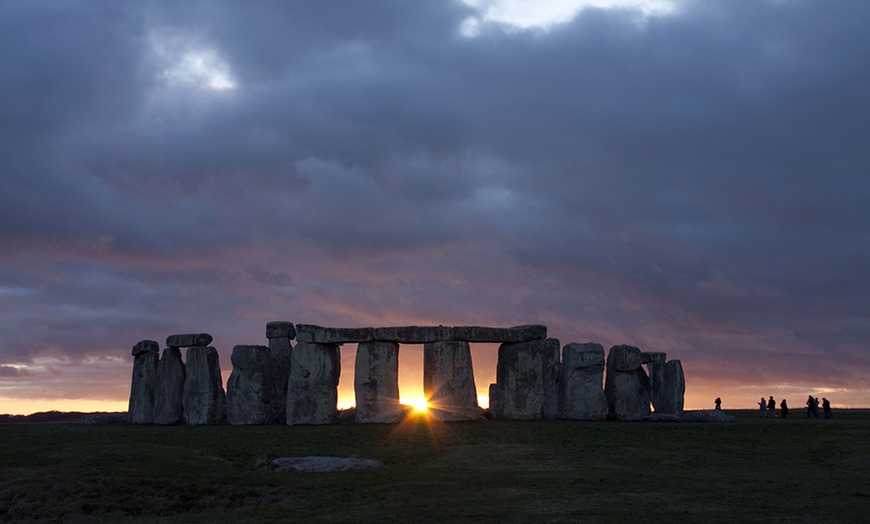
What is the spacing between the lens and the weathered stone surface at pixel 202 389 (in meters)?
31.5

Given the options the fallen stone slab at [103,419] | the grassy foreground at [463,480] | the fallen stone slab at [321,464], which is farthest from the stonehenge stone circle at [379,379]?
the fallen stone slab at [321,464]

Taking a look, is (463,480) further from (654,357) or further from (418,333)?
(654,357)

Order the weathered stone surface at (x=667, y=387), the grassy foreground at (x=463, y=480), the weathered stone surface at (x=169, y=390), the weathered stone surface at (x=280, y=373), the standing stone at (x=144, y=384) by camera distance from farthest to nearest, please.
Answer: the weathered stone surface at (x=667, y=387), the standing stone at (x=144, y=384), the weathered stone surface at (x=169, y=390), the weathered stone surface at (x=280, y=373), the grassy foreground at (x=463, y=480)

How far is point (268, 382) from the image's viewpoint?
31250mm

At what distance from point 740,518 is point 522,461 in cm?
615

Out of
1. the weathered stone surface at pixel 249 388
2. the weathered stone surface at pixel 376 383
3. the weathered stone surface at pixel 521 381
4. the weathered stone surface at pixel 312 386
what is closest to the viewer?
the weathered stone surface at pixel 376 383

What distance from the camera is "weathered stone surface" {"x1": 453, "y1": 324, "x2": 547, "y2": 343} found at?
3003 cm

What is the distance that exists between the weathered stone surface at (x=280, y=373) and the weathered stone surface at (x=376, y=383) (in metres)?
3.12

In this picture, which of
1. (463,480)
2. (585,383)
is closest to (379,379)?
(585,383)

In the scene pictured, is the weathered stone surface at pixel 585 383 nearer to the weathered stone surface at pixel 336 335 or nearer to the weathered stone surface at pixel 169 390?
the weathered stone surface at pixel 336 335

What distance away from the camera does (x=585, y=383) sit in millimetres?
31031

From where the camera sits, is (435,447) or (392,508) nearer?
(392,508)

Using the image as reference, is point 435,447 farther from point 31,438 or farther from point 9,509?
→ point 31,438

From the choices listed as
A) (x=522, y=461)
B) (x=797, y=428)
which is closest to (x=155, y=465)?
(x=522, y=461)
